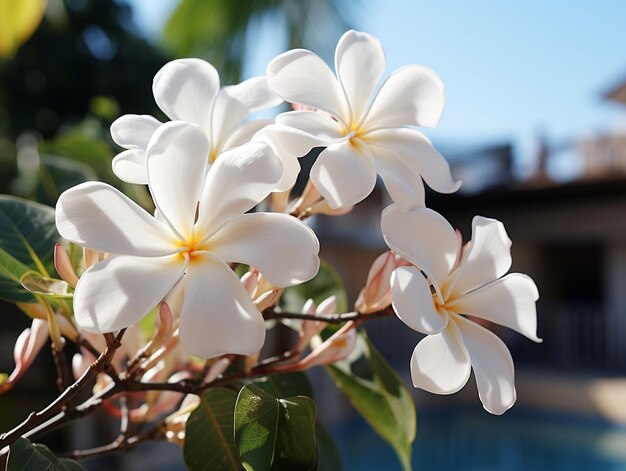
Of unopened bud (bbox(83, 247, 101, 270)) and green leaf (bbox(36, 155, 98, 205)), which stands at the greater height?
unopened bud (bbox(83, 247, 101, 270))

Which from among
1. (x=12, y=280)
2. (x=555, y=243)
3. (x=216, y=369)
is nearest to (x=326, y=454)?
(x=216, y=369)

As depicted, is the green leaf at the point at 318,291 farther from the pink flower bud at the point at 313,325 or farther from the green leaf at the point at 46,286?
the green leaf at the point at 46,286

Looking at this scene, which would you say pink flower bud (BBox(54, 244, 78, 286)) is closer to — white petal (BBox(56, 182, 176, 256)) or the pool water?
white petal (BBox(56, 182, 176, 256))

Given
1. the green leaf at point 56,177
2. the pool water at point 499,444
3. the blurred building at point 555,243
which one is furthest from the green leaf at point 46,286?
the blurred building at point 555,243

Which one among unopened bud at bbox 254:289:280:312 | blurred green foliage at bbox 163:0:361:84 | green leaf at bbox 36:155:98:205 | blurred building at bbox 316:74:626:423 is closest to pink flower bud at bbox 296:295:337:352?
unopened bud at bbox 254:289:280:312

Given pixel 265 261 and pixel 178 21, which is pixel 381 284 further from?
pixel 178 21
